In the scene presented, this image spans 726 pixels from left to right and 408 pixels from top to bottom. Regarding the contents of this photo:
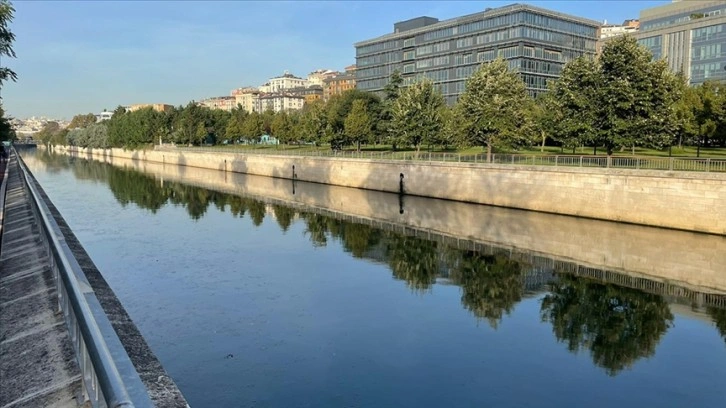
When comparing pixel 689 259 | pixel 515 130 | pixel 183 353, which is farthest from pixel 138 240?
pixel 515 130

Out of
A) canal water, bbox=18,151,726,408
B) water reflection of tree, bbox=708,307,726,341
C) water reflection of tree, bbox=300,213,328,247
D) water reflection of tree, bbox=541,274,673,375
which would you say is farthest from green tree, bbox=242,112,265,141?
water reflection of tree, bbox=708,307,726,341

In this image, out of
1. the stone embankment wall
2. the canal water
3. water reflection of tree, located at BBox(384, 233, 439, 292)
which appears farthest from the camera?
the stone embankment wall

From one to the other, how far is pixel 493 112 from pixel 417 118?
12.3 metres

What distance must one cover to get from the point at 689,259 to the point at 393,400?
19.3 meters

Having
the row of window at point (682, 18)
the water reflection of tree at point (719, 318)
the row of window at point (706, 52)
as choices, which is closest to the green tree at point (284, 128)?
the row of window at point (706, 52)

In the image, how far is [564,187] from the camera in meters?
36.7

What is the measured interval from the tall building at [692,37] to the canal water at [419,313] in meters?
87.7

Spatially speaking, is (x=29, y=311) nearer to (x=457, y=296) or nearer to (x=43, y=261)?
(x=43, y=261)

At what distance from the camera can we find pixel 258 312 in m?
17.1

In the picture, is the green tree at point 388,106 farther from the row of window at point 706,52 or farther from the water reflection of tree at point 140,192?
the row of window at point 706,52

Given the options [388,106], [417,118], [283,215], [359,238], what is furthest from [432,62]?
[359,238]

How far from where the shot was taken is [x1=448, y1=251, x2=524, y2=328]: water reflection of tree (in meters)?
18.2

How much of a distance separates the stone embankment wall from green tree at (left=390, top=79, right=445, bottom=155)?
5.84 meters

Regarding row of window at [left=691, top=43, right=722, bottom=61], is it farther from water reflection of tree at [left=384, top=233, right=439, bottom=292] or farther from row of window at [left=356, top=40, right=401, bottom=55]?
water reflection of tree at [left=384, top=233, right=439, bottom=292]
